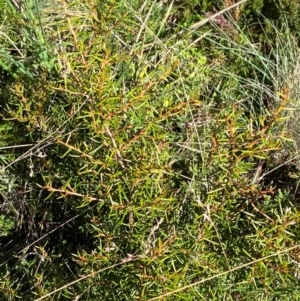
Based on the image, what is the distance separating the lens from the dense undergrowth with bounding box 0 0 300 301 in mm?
1688

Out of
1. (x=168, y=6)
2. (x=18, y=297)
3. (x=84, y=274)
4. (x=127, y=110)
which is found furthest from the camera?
(x=168, y=6)

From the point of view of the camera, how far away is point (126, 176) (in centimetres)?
172

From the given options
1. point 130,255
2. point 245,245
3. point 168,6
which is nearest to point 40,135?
point 130,255

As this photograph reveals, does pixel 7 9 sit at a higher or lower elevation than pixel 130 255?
higher

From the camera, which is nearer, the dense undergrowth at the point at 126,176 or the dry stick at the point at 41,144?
the dense undergrowth at the point at 126,176

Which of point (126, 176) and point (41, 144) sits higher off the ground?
point (126, 176)

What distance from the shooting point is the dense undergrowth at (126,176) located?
1688 mm

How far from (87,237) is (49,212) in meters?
0.16

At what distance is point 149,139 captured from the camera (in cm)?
174

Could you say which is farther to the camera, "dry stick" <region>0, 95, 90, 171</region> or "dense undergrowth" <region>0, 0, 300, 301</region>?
"dry stick" <region>0, 95, 90, 171</region>

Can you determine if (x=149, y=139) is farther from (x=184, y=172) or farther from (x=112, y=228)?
(x=184, y=172)

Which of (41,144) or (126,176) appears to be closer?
(126,176)

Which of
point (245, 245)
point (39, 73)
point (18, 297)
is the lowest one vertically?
point (18, 297)

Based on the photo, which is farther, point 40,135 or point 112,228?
point 40,135
